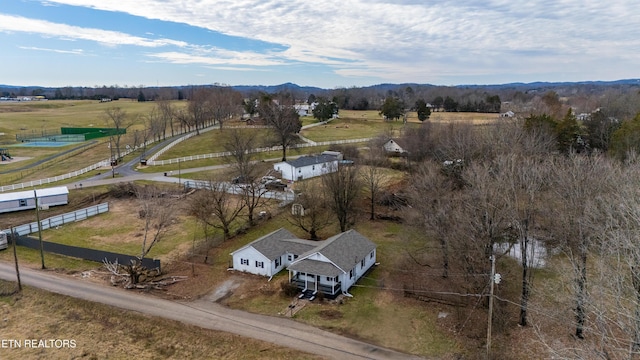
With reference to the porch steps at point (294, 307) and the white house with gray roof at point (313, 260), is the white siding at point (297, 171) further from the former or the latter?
the porch steps at point (294, 307)

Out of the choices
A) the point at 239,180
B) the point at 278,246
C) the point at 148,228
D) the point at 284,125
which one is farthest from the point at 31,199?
the point at 284,125

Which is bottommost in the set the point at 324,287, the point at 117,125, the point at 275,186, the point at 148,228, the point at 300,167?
the point at 324,287

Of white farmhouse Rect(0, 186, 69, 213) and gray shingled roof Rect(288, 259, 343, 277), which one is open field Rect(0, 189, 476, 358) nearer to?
gray shingled roof Rect(288, 259, 343, 277)

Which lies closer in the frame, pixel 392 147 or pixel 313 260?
pixel 313 260

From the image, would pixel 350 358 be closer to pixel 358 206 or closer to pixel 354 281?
pixel 354 281

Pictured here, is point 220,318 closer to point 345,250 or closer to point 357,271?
point 345,250

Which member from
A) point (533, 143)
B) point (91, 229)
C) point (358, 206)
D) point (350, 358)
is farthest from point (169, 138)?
point (350, 358)

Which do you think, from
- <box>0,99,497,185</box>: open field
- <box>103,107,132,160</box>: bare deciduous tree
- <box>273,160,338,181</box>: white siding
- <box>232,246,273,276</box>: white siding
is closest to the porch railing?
<box>232,246,273,276</box>: white siding

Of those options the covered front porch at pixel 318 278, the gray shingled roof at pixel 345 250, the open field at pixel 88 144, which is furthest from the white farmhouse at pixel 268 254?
the open field at pixel 88 144
